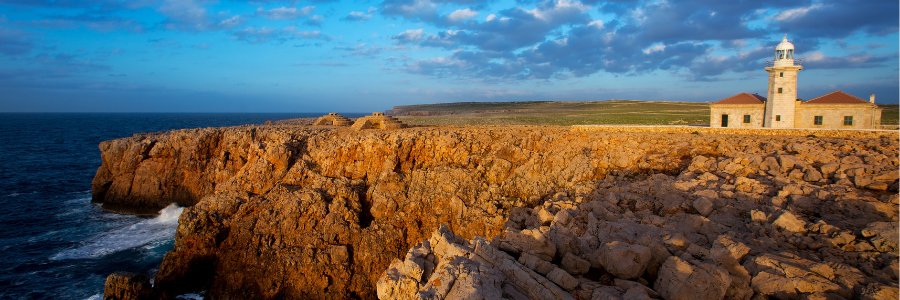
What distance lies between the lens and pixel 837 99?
2581 centimetres

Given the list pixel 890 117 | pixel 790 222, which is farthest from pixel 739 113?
pixel 890 117

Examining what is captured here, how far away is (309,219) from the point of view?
20.0 metres

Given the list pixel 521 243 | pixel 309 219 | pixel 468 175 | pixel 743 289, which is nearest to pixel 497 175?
pixel 468 175

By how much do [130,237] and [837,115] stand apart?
37929 millimetres

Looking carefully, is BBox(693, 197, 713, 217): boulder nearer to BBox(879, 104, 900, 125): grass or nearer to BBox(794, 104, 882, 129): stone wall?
BBox(794, 104, 882, 129): stone wall

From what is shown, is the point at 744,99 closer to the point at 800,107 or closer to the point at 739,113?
the point at 739,113

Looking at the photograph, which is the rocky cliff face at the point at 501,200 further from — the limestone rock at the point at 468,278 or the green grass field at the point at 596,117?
the green grass field at the point at 596,117

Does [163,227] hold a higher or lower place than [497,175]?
lower

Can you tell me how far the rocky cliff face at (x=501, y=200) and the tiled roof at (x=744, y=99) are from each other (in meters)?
7.79

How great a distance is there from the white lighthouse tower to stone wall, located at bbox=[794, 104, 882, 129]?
2.15 feet

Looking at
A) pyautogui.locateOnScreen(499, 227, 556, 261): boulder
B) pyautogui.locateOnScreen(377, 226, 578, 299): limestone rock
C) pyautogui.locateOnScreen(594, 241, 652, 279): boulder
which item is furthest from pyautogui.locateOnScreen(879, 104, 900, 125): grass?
pyautogui.locateOnScreen(377, 226, 578, 299): limestone rock

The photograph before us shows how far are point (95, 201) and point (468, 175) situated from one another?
2612cm

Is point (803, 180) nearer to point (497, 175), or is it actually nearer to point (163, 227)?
point (497, 175)

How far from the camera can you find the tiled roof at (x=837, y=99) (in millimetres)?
25281
